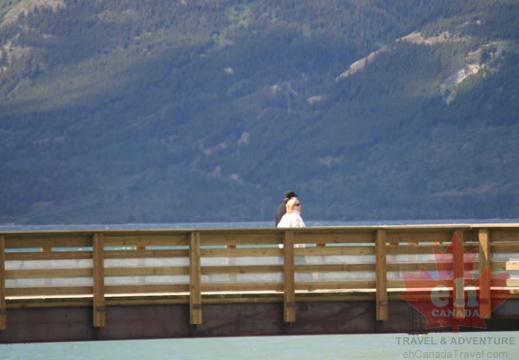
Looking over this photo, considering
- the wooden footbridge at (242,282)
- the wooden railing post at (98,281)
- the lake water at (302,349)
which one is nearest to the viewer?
the wooden railing post at (98,281)

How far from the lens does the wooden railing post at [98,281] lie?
20.0m

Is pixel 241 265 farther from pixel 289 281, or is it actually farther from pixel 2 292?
pixel 2 292

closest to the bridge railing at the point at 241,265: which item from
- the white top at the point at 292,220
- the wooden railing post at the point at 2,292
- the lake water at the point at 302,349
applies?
the wooden railing post at the point at 2,292

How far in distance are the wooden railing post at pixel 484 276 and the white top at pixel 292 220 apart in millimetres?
3015

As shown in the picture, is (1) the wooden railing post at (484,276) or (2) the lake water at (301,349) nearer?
(1) the wooden railing post at (484,276)

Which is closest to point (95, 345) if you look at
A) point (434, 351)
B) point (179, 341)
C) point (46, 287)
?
point (179, 341)

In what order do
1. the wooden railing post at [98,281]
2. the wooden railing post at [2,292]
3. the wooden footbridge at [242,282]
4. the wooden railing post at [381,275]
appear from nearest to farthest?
the wooden railing post at [2,292], the wooden railing post at [98,281], the wooden footbridge at [242,282], the wooden railing post at [381,275]

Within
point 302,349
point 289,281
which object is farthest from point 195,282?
point 302,349

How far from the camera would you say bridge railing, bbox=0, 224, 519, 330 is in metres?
20.2

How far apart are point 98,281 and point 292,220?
3.66m

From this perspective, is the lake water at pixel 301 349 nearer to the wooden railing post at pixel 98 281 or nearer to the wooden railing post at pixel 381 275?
the wooden railing post at pixel 381 275

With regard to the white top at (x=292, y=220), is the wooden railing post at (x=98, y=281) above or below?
below

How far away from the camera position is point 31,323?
66.0 feet

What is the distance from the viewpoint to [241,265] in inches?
806
